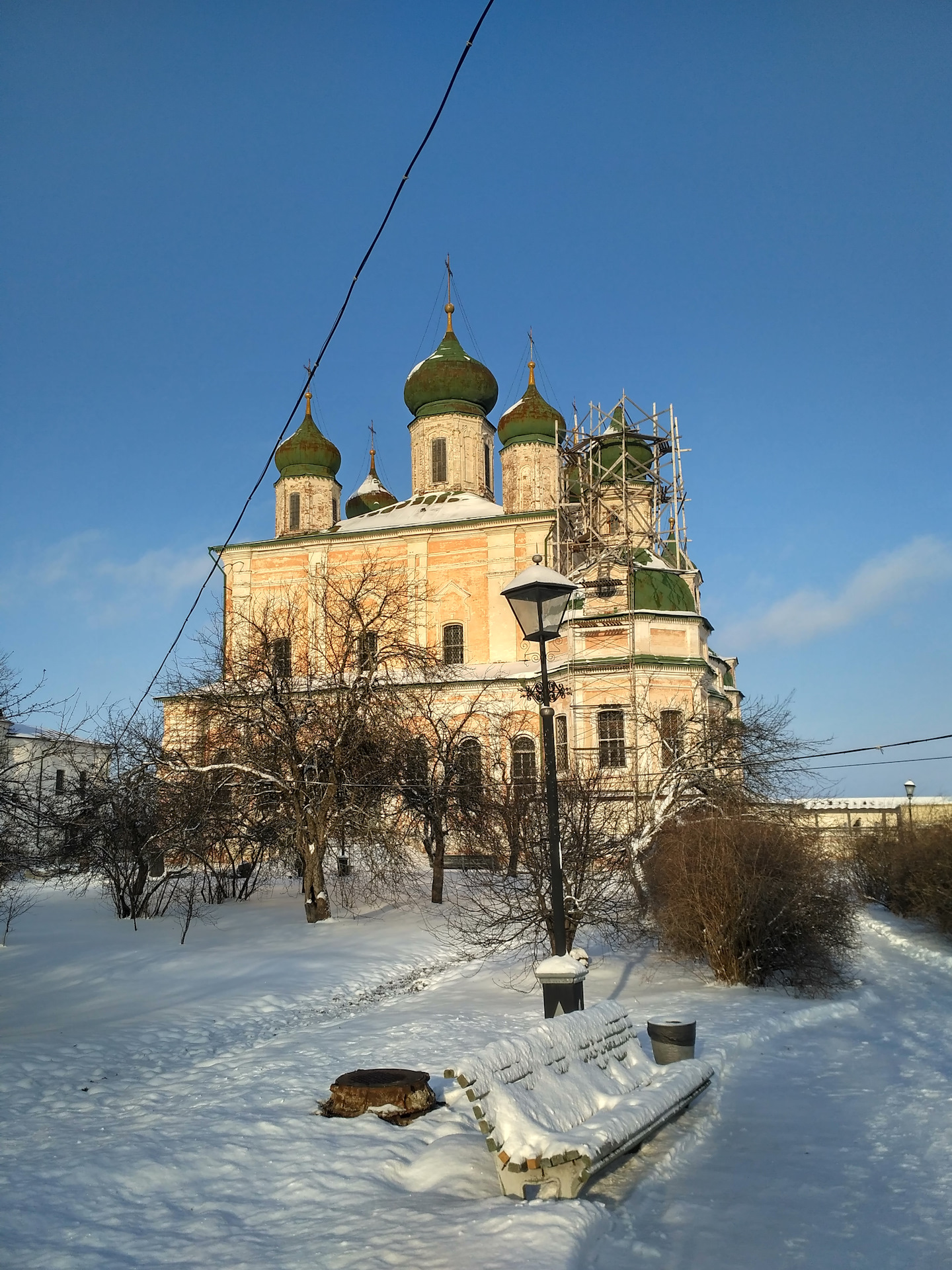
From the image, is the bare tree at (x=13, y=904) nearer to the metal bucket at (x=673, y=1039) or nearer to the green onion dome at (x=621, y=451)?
the metal bucket at (x=673, y=1039)

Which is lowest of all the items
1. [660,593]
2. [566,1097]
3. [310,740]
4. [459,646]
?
[566,1097]

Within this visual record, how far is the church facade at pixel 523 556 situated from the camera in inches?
1009

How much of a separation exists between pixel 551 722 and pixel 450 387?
2719cm

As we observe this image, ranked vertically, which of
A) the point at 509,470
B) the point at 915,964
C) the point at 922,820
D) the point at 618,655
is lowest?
the point at 915,964

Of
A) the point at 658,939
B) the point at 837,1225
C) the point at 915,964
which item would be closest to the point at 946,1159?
the point at 837,1225

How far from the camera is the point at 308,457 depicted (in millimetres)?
35719

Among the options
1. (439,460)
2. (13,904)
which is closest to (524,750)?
(439,460)

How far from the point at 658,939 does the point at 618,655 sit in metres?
12.0

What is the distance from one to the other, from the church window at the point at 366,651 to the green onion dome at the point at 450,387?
17.8 meters

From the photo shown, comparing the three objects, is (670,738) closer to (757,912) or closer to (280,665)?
(280,665)

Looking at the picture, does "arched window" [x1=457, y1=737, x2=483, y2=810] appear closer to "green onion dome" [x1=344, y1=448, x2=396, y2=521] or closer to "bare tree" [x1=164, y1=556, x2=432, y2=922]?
"bare tree" [x1=164, y1=556, x2=432, y2=922]

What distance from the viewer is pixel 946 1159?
6.29 m

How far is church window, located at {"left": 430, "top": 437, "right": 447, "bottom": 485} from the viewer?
3416 cm

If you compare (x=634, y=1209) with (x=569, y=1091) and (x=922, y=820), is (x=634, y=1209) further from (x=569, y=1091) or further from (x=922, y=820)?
(x=922, y=820)
